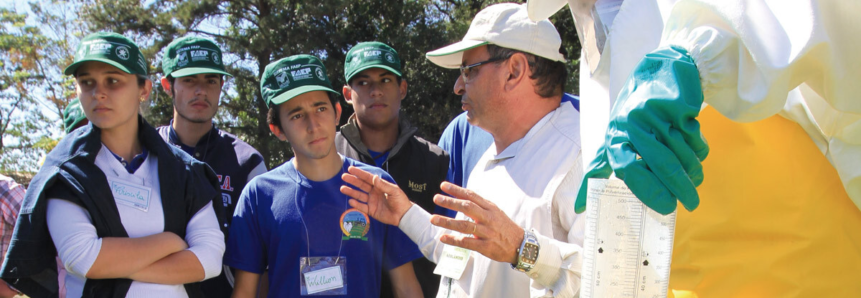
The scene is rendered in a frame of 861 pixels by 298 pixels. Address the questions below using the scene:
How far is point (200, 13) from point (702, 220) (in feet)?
53.3

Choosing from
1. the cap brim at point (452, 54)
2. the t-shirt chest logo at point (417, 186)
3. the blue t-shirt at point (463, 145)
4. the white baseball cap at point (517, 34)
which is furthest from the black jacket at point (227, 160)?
the white baseball cap at point (517, 34)

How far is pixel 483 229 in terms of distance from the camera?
190cm

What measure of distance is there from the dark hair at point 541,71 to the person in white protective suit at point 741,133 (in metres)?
0.74

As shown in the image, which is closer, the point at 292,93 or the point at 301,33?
the point at 292,93

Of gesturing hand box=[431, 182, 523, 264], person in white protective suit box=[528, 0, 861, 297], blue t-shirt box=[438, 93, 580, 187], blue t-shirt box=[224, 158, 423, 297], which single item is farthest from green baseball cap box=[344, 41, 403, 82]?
person in white protective suit box=[528, 0, 861, 297]

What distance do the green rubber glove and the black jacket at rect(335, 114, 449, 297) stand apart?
2.35 metres

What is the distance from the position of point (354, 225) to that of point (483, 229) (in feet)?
3.65

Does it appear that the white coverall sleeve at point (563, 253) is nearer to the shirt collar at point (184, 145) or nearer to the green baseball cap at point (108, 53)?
the green baseball cap at point (108, 53)

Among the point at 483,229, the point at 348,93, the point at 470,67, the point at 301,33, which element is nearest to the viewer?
the point at 483,229

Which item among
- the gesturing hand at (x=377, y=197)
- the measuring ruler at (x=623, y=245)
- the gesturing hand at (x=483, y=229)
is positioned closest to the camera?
the measuring ruler at (x=623, y=245)

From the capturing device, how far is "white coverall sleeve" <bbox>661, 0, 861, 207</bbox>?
1.18 meters

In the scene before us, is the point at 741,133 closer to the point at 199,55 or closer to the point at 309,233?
the point at 309,233

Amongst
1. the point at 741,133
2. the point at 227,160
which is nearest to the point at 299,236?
the point at 227,160

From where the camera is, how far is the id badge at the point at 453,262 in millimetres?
2277
